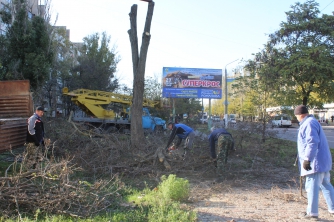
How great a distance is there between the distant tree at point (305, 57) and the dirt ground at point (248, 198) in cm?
495

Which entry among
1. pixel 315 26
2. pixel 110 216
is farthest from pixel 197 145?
pixel 315 26

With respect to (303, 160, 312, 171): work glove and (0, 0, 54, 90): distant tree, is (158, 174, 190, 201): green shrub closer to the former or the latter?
(303, 160, 312, 171): work glove

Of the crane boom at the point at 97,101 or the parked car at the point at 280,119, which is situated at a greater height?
the crane boom at the point at 97,101

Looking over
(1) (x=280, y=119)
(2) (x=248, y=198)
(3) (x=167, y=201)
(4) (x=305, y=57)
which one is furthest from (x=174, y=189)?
(1) (x=280, y=119)

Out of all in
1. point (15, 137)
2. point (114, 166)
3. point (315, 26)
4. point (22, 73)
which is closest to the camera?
point (15, 137)

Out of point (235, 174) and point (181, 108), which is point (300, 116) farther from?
point (181, 108)

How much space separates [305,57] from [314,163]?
27.2 ft

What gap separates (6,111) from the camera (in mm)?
6887

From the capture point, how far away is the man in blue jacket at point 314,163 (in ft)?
14.7

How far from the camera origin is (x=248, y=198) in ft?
19.1

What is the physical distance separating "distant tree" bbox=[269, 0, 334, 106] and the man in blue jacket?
7.48 meters

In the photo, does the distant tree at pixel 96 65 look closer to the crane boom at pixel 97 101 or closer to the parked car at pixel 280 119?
the crane boom at pixel 97 101

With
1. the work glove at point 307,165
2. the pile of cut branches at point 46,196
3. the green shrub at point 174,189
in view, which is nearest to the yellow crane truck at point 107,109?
the green shrub at point 174,189

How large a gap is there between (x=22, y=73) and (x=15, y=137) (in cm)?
938
